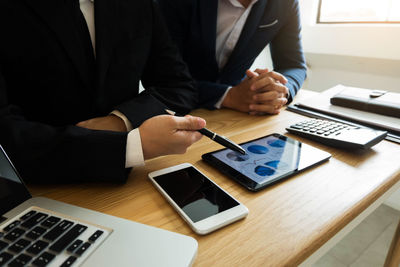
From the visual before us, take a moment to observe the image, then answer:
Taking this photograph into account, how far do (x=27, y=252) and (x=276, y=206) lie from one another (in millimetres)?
315

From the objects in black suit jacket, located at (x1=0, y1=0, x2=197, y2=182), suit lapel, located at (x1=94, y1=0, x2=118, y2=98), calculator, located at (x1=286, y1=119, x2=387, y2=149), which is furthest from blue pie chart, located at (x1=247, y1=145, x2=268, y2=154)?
suit lapel, located at (x1=94, y1=0, x2=118, y2=98)

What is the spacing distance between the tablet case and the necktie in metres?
0.70

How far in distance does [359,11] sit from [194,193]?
1.87 meters

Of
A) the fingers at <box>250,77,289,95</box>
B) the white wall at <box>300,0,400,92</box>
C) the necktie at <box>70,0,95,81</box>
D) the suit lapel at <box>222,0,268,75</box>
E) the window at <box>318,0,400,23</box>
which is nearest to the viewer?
the necktie at <box>70,0,95,81</box>

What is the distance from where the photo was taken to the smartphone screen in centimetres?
36

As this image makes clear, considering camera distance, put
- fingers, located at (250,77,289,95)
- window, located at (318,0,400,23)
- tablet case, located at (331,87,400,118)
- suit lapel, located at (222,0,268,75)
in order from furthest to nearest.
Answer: window, located at (318,0,400,23), suit lapel, located at (222,0,268,75), fingers, located at (250,77,289,95), tablet case, located at (331,87,400,118)

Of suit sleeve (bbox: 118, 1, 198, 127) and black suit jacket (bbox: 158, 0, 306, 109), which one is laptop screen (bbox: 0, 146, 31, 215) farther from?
black suit jacket (bbox: 158, 0, 306, 109)

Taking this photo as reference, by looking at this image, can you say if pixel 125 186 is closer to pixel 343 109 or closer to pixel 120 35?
pixel 120 35

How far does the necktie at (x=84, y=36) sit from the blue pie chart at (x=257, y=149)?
41cm

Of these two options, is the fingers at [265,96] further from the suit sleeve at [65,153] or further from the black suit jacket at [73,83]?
the suit sleeve at [65,153]

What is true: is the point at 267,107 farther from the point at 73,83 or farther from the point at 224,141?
the point at 73,83

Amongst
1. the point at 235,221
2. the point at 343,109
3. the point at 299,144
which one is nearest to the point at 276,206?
the point at 235,221

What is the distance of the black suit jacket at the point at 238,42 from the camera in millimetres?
893

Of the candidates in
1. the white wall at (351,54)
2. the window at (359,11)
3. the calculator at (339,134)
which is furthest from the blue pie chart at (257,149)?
the window at (359,11)
